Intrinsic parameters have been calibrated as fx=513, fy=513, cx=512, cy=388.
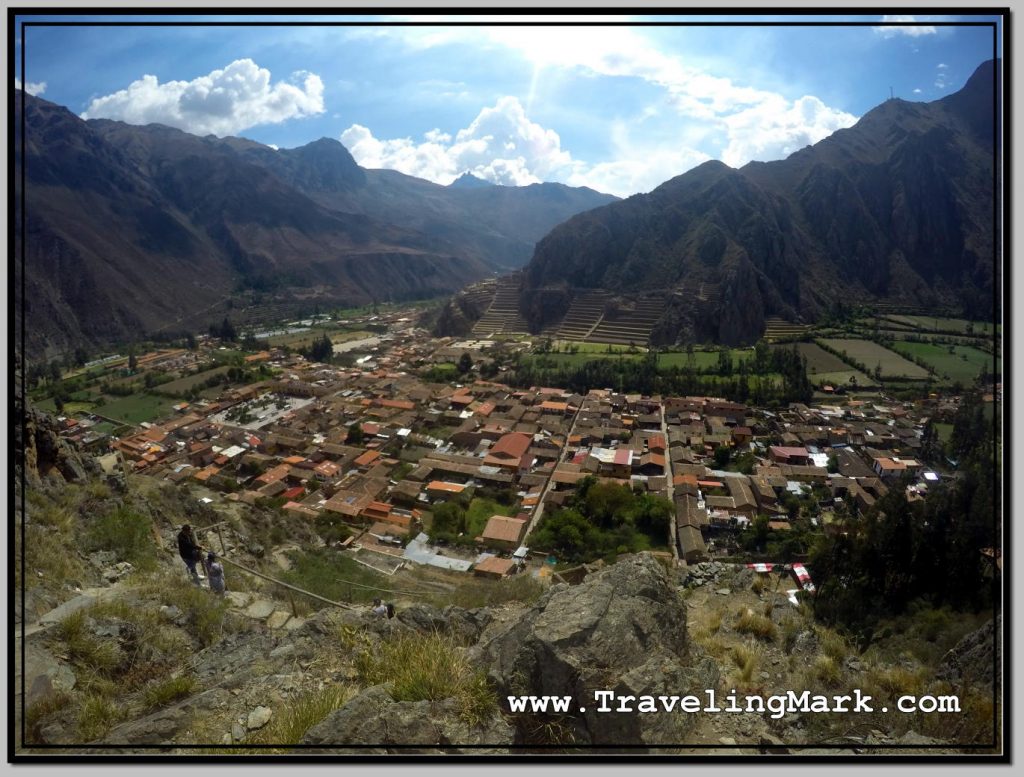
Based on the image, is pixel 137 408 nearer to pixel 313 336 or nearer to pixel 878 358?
pixel 313 336

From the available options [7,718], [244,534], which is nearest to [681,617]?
[7,718]

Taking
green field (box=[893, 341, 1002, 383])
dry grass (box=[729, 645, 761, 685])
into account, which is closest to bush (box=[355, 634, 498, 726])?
dry grass (box=[729, 645, 761, 685])

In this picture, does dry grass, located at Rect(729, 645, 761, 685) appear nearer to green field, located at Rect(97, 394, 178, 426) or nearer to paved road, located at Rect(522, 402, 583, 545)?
paved road, located at Rect(522, 402, 583, 545)

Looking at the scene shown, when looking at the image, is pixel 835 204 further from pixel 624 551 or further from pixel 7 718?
pixel 7 718

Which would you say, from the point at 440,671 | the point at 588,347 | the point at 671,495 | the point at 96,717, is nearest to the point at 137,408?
the point at 671,495

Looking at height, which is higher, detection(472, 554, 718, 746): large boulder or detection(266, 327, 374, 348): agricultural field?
detection(266, 327, 374, 348): agricultural field
